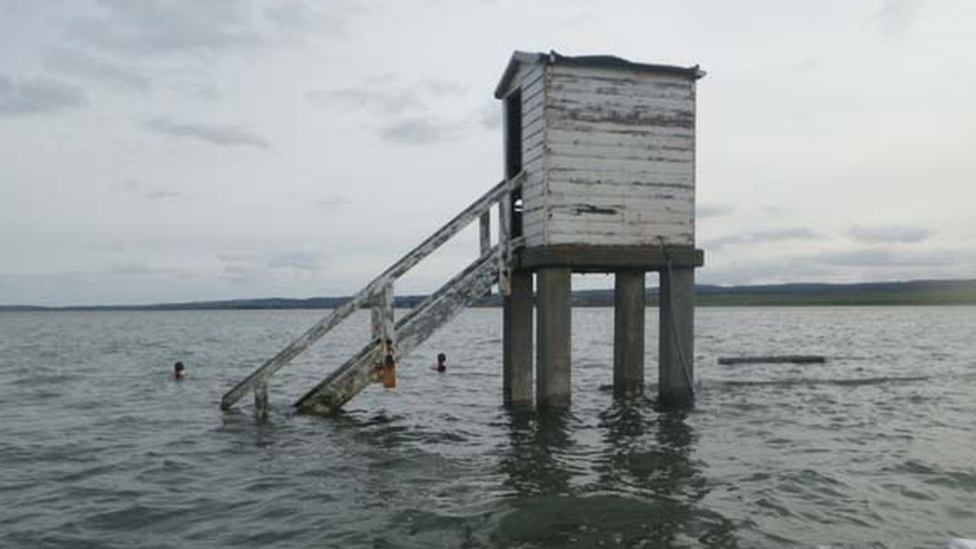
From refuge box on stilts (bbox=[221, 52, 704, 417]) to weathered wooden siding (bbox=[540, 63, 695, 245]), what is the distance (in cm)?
2

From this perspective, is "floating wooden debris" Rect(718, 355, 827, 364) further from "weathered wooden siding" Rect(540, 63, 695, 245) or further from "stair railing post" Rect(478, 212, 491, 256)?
"stair railing post" Rect(478, 212, 491, 256)

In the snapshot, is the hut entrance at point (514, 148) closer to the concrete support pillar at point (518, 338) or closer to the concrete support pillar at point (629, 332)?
the concrete support pillar at point (518, 338)

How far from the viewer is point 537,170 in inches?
571

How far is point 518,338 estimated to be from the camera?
16141mm

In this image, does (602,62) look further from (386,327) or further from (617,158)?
(386,327)

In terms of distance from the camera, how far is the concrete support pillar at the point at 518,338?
1572 centimetres

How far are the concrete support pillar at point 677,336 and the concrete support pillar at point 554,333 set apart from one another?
6.25ft

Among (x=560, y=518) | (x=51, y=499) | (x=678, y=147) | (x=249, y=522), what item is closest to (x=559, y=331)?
(x=678, y=147)

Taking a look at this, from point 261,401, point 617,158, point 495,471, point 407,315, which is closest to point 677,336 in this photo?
point 617,158

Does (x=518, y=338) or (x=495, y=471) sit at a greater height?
(x=518, y=338)

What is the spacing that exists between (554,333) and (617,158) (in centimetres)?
308

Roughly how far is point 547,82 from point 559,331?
4.05 m

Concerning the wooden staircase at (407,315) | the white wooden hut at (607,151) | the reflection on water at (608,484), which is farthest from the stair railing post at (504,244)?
the reflection on water at (608,484)

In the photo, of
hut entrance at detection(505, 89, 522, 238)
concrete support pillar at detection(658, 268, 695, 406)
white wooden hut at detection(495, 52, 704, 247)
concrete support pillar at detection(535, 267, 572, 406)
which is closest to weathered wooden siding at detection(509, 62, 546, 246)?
white wooden hut at detection(495, 52, 704, 247)
